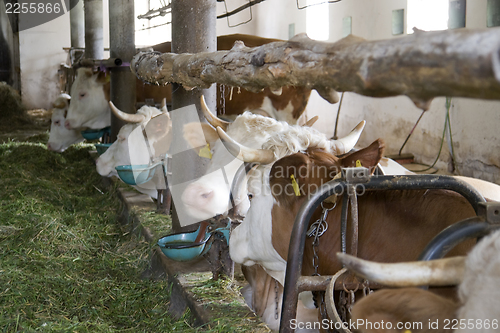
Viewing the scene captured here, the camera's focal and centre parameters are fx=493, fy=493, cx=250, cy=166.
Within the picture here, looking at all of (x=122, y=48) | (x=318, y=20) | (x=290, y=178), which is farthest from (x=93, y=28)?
(x=290, y=178)

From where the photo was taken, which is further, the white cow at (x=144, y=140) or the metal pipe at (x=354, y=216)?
the white cow at (x=144, y=140)

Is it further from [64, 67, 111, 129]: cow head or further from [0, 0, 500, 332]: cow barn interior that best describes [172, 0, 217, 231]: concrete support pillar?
[64, 67, 111, 129]: cow head

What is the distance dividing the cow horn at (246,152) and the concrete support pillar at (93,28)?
671cm

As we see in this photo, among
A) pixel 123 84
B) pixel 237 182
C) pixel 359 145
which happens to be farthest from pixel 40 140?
pixel 237 182

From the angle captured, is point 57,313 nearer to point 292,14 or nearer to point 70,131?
point 70,131

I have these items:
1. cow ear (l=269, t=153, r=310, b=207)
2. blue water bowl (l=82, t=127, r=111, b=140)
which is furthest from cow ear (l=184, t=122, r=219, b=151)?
blue water bowl (l=82, t=127, r=111, b=140)

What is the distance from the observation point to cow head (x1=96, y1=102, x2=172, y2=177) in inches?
195

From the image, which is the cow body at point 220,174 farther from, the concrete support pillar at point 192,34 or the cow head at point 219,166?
the concrete support pillar at point 192,34

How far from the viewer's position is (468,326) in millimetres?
951

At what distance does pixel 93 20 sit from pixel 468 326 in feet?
27.7

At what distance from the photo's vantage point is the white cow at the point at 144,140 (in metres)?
4.91

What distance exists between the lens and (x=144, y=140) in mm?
5043

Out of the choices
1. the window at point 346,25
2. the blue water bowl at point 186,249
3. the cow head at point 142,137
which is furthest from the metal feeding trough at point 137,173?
the window at point 346,25

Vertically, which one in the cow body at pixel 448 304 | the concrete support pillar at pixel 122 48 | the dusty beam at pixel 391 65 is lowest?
the cow body at pixel 448 304
